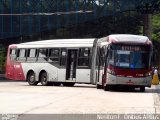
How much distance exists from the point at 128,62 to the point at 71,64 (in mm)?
6166

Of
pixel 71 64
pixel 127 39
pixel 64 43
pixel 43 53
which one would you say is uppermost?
pixel 127 39

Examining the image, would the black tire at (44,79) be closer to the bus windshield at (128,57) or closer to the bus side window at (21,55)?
the bus side window at (21,55)

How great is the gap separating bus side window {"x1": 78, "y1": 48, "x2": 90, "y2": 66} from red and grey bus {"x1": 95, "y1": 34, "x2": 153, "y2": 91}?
4148 mm

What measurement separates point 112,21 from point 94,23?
2.64 meters

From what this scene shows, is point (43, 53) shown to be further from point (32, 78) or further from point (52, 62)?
point (32, 78)

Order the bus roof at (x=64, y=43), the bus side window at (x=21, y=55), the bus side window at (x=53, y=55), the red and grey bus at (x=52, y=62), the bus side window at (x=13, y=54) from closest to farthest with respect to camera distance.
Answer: the red and grey bus at (x=52, y=62)
the bus roof at (x=64, y=43)
the bus side window at (x=53, y=55)
the bus side window at (x=21, y=55)
the bus side window at (x=13, y=54)

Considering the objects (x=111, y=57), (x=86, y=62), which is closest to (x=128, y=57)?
(x=111, y=57)

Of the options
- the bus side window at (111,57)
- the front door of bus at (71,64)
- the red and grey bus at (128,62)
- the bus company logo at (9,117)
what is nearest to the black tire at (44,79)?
the front door of bus at (71,64)

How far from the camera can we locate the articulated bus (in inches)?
1133

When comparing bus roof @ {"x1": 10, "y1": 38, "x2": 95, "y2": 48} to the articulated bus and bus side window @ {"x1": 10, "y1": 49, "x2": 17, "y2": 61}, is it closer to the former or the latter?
the articulated bus

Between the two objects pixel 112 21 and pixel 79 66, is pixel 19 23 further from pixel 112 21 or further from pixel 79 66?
pixel 79 66

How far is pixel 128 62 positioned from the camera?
2881cm

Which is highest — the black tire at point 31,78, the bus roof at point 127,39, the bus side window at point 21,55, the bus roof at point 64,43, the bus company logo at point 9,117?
the bus roof at point 127,39

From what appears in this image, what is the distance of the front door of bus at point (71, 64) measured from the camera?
1337 inches
